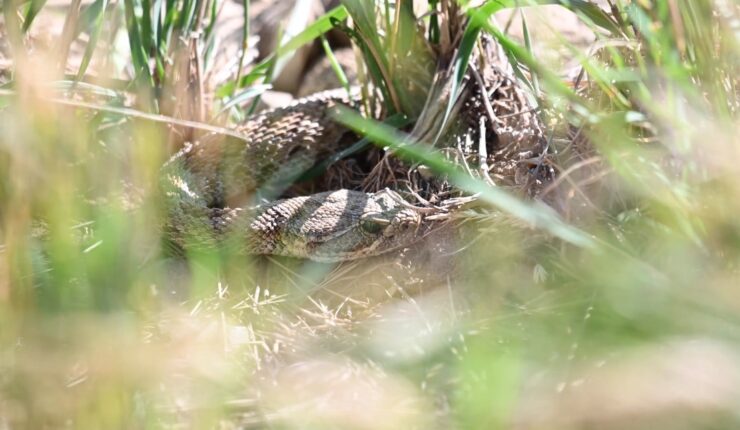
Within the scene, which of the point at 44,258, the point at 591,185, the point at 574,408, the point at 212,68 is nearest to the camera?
the point at 574,408

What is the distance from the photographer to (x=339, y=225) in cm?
282

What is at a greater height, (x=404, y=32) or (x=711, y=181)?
(x=404, y=32)

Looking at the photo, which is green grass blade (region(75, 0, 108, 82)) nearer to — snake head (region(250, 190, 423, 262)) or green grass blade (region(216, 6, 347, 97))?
green grass blade (region(216, 6, 347, 97))

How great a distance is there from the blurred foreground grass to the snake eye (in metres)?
0.20

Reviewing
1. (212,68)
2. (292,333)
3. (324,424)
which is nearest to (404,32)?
(212,68)

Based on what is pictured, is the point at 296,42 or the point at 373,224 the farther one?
the point at 296,42

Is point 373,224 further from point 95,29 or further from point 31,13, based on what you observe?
point 31,13

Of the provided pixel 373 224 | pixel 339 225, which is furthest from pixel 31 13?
pixel 373 224

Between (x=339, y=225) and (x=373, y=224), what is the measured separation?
0.48 feet

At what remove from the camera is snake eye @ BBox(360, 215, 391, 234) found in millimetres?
2717

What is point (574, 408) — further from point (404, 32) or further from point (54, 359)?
point (404, 32)

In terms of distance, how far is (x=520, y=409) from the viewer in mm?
1531

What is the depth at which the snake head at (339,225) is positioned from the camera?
8.89 ft

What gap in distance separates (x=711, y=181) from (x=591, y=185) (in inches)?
21.2
